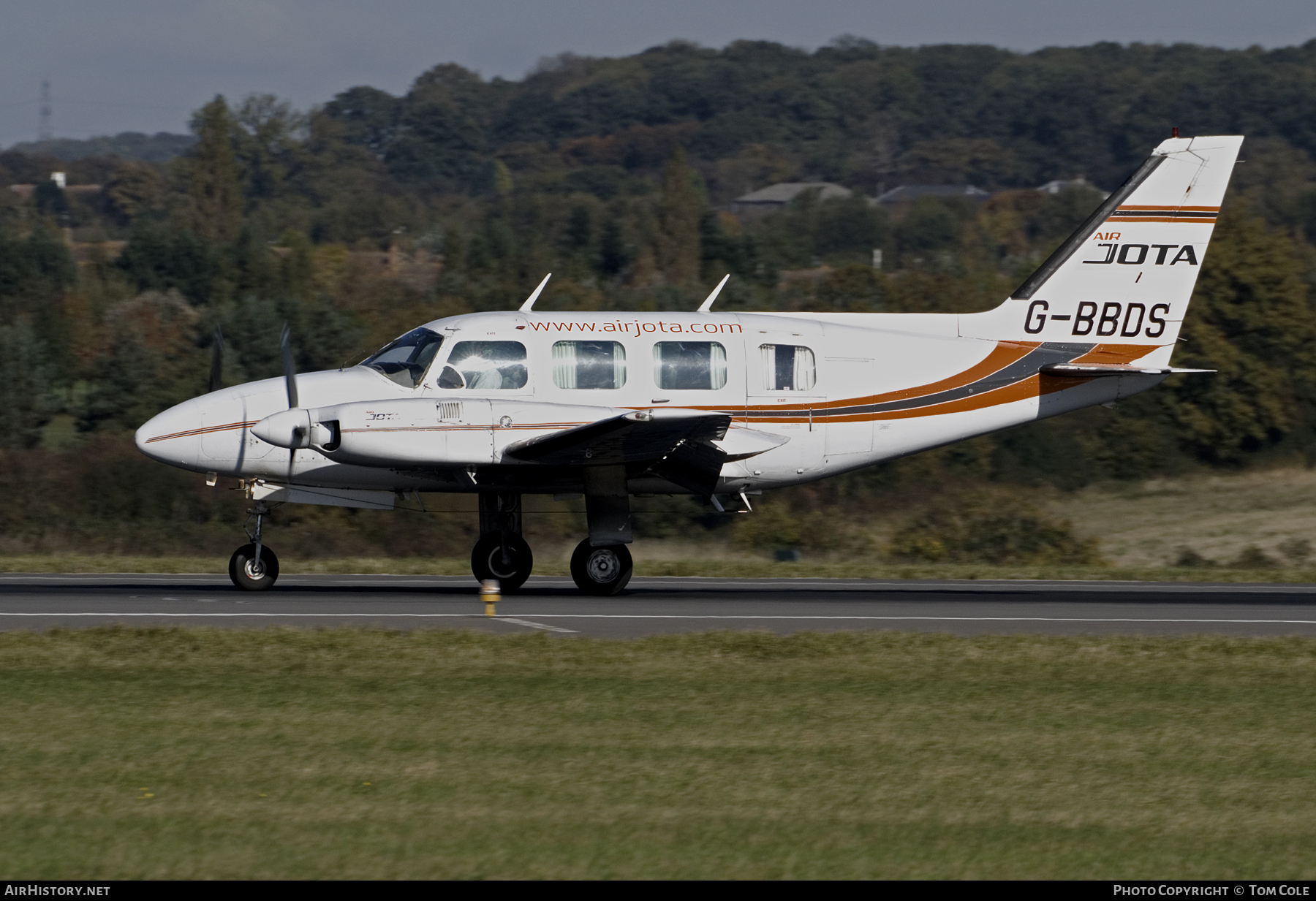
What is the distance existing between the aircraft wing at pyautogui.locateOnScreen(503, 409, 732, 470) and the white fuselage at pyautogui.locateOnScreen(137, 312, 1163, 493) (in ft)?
0.84

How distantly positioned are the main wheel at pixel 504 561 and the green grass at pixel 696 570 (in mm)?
3379

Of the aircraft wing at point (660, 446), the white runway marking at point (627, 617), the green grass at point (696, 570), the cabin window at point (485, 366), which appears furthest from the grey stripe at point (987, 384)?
the green grass at point (696, 570)

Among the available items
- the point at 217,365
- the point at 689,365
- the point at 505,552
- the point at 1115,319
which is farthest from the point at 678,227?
the point at 689,365

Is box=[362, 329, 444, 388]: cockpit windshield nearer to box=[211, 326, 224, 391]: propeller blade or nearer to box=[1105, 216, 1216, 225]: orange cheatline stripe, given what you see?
box=[211, 326, 224, 391]: propeller blade

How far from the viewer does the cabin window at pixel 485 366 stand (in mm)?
16625

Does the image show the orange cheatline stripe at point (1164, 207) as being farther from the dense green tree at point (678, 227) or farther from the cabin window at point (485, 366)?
the dense green tree at point (678, 227)

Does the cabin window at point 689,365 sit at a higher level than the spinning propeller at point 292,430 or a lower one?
higher

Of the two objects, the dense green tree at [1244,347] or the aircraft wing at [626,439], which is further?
the dense green tree at [1244,347]

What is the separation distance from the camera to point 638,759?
8.75 m

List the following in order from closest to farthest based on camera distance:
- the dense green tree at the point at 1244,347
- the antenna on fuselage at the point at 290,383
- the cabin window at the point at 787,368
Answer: the antenna on fuselage at the point at 290,383
the cabin window at the point at 787,368
the dense green tree at the point at 1244,347

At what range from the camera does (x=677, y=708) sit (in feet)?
33.6

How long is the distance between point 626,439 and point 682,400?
3.95 ft

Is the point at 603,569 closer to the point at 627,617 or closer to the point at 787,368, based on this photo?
the point at 627,617

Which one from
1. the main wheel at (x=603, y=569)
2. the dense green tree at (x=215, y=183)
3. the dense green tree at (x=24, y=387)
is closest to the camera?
the main wheel at (x=603, y=569)
